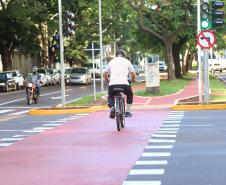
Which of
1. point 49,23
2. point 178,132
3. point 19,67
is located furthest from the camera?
point 19,67

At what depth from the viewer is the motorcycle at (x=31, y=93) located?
29505mm

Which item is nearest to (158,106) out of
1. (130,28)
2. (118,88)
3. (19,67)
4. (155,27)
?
(118,88)

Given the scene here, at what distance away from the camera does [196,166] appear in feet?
29.7

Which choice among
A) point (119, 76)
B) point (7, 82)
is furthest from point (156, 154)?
point (7, 82)

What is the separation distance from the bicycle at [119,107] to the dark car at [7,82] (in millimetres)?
34534

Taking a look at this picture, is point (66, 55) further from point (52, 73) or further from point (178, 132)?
point (178, 132)

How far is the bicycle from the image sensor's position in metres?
14.2

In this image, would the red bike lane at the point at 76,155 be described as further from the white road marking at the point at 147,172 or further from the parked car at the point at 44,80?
the parked car at the point at 44,80

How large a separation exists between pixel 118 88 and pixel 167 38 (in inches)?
1290

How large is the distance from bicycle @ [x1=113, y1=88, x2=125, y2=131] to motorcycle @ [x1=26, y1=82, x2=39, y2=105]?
15.3 metres

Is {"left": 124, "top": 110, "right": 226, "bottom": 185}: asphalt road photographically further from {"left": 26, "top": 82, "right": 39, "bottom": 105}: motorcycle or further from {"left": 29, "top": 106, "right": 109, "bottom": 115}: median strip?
{"left": 26, "top": 82, "right": 39, "bottom": 105}: motorcycle

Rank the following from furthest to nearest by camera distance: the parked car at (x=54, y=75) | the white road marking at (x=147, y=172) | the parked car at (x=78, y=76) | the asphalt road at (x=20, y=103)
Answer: the parked car at (x=54, y=75)
the parked car at (x=78, y=76)
the asphalt road at (x=20, y=103)
the white road marking at (x=147, y=172)

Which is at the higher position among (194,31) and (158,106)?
(194,31)

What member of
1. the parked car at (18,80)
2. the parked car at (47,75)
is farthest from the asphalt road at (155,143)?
the parked car at (47,75)
